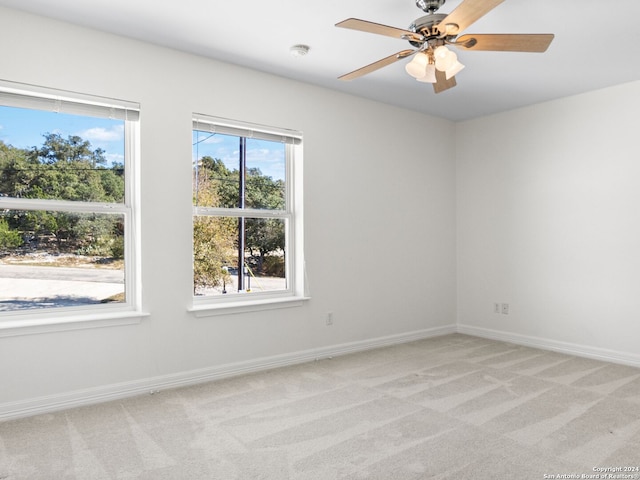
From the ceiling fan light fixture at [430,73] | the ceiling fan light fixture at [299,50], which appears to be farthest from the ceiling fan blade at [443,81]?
the ceiling fan light fixture at [299,50]

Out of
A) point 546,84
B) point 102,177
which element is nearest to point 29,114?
point 102,177

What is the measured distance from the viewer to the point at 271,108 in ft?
12.4

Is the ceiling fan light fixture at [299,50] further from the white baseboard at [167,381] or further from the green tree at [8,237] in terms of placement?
the white baseboard at [167,381]

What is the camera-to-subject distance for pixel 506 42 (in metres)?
2.25

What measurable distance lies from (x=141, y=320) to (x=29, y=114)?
148 cm

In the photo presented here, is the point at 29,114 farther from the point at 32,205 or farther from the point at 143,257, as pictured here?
the point at 143,257

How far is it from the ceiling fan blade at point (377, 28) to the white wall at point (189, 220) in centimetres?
162

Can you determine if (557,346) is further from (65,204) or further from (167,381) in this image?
(65,204)

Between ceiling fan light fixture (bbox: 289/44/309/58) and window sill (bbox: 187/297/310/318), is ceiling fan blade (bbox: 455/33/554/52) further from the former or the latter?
window sill (bbox: 187/297/310/318)

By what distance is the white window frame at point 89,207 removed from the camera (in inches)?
109

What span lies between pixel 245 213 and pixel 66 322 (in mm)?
1505

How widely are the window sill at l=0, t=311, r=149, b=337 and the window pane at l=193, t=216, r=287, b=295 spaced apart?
23.6 inches

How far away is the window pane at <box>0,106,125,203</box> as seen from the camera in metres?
2.80

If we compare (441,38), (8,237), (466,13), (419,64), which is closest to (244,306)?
(8,237)
